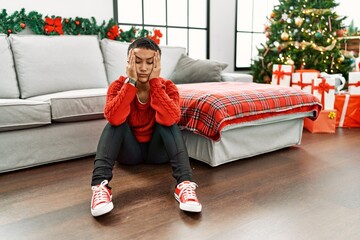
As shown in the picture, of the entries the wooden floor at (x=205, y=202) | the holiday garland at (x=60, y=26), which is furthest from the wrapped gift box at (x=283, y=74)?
the holiday garland at (x=60, y=26)

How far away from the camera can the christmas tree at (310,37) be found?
11.9ft

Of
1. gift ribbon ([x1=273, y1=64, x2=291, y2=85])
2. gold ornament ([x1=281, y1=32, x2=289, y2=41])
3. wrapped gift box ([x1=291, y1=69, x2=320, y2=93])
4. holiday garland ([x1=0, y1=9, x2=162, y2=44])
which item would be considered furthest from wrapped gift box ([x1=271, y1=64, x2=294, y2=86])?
holiday garland ([x1=0, y1=9, x2=162, y2=44])

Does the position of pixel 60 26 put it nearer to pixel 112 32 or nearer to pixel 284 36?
pixel 112 32

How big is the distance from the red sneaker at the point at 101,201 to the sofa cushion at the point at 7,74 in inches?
46.6

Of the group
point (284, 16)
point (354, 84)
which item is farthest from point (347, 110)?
point (284, 16)

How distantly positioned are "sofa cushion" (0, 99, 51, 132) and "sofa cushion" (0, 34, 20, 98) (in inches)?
13.4

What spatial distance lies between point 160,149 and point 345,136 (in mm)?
1816

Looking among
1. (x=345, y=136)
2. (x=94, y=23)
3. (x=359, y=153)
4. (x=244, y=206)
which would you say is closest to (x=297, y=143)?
(x=359, y=153)

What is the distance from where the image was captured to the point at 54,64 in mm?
2326

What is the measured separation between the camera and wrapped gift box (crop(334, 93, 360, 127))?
2.97 m

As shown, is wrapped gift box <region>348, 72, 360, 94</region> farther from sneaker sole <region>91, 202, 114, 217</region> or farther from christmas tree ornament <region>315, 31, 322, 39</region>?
sneaker sole <region>91, 202, 114, 217</region>

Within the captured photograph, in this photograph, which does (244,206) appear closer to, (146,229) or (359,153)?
(146,229)

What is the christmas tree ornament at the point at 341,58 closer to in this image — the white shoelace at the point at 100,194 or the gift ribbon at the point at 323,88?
the gift ribbon at the point at 323,88

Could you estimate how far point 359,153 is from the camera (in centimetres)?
222
